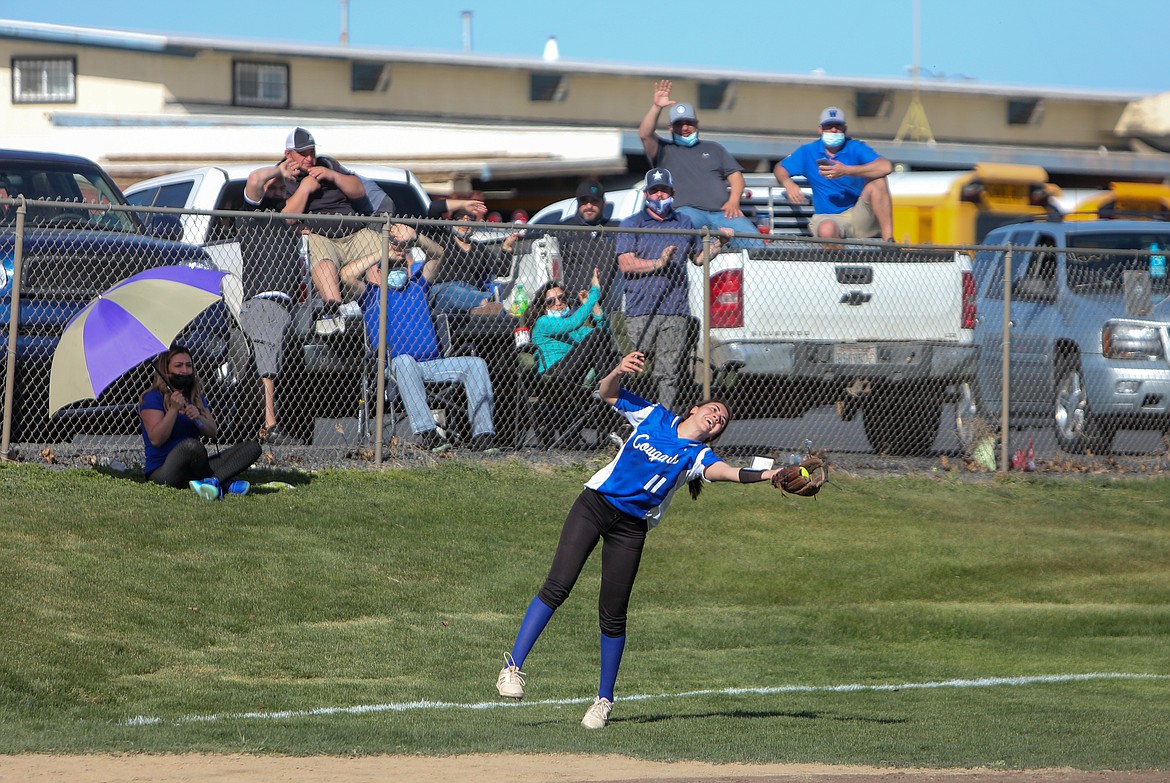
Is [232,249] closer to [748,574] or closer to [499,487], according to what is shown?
[499,487]

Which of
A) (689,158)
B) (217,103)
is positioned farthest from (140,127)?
(689,158)

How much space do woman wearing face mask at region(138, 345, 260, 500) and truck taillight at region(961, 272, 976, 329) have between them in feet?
20.3

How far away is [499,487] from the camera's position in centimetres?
1260

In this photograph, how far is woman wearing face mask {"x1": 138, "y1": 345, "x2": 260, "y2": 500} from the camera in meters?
11.1

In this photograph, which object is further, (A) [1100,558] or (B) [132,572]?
(A) [1100,558]

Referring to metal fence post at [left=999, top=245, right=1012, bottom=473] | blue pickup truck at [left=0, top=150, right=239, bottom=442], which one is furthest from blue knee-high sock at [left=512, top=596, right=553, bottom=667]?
metal fence post at [left=999, top=245, right=1012, bottom=473]

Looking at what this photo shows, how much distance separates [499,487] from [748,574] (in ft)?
7.07

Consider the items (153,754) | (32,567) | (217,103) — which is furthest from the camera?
(217,103)

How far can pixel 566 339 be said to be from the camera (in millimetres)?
12680

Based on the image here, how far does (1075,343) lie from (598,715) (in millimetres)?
8034

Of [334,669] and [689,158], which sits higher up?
[689,158]

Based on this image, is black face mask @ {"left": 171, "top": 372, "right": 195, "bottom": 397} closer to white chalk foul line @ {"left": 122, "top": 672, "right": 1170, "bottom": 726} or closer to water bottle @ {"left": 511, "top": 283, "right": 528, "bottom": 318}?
water bottle @ {"left": 511, "top": 283, "right": 528, "bottom": 318}

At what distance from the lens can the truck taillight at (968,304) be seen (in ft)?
45.1

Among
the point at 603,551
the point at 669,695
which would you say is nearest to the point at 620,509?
the point at 603,551
